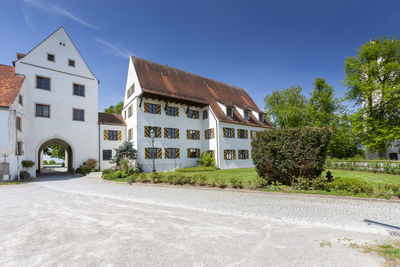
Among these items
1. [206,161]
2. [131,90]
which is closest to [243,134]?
[206,161]

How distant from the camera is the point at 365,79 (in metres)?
22.5

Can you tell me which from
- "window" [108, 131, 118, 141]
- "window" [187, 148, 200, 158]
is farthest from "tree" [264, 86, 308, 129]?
"window" [108, 131, 118, 141]

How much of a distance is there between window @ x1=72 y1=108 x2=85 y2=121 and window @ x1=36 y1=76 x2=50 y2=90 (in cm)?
337

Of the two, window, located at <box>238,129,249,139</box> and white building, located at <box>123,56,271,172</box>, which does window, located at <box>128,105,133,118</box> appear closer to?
white building, located at <box>123,56,271,172</box>

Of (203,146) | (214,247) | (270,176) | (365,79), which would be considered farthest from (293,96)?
(214,247)

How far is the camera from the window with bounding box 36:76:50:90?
20109 millimetres

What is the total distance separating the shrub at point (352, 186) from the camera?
8.10m

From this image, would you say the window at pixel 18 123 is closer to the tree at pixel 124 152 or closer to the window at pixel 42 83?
the window at pixel 42 83

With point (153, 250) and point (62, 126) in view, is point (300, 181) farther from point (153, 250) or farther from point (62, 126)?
point (62, 126)

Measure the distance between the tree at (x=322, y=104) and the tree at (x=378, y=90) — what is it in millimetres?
7734

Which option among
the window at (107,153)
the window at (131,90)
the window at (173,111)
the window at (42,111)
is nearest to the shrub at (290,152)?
the window at (173,111)

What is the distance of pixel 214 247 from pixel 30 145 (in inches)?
902

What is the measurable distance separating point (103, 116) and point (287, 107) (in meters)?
30.3

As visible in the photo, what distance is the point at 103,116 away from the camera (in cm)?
2491
